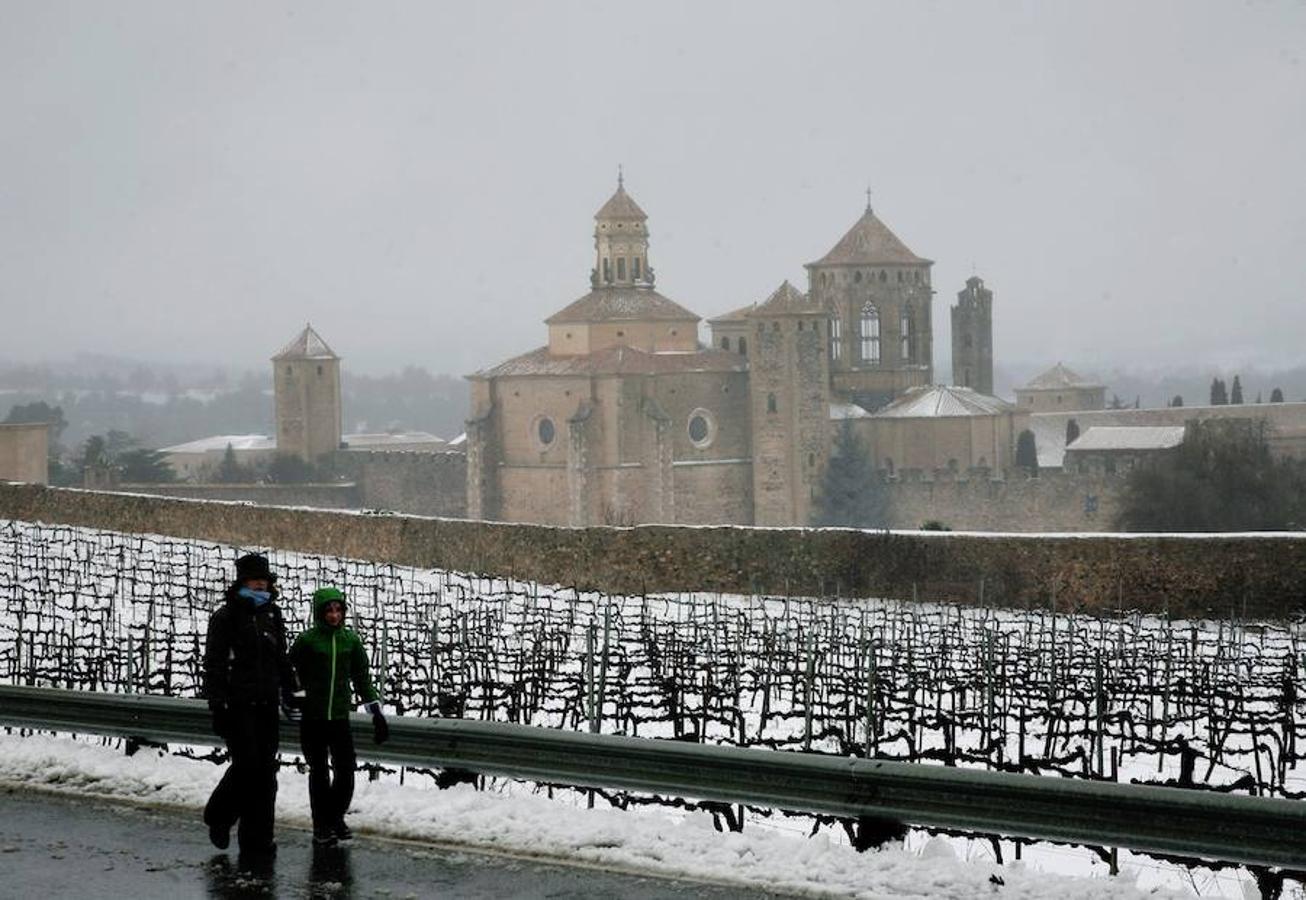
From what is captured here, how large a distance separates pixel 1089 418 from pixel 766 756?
86.8 metres

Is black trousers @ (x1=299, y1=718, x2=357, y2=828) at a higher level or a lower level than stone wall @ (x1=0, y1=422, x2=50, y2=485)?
lower

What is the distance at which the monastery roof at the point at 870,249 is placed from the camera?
8956 cm

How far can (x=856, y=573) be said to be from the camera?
77.5ft

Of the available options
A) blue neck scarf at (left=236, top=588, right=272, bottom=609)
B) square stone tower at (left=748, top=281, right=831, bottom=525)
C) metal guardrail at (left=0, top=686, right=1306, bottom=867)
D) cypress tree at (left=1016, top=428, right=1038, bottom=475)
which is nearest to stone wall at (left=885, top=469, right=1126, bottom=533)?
square stone tower at (left=748, top=281, right=831, bottom=525)

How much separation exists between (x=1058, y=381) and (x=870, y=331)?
76.1 ft

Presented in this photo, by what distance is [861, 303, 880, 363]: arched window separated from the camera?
8762 cm

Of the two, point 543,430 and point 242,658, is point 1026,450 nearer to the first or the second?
point 543,430

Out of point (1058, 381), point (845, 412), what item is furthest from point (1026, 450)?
point (1058, 381)

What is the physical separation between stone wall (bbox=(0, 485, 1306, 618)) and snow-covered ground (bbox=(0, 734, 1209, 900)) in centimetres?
1286

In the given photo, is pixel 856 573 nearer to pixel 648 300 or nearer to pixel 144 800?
pixel 144 800

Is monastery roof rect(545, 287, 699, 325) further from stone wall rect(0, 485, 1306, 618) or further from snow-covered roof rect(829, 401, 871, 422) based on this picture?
stone wall rect(0, 485, 1306, 618)

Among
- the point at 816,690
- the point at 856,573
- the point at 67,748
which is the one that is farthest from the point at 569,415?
the point at 67,748

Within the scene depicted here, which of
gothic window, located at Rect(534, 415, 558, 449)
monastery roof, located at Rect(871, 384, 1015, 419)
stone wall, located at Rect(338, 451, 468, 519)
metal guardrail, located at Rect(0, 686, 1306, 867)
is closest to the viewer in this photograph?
metal guardrail, located at Rect(0, 686, 1306, 867)

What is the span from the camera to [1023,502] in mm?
68188
